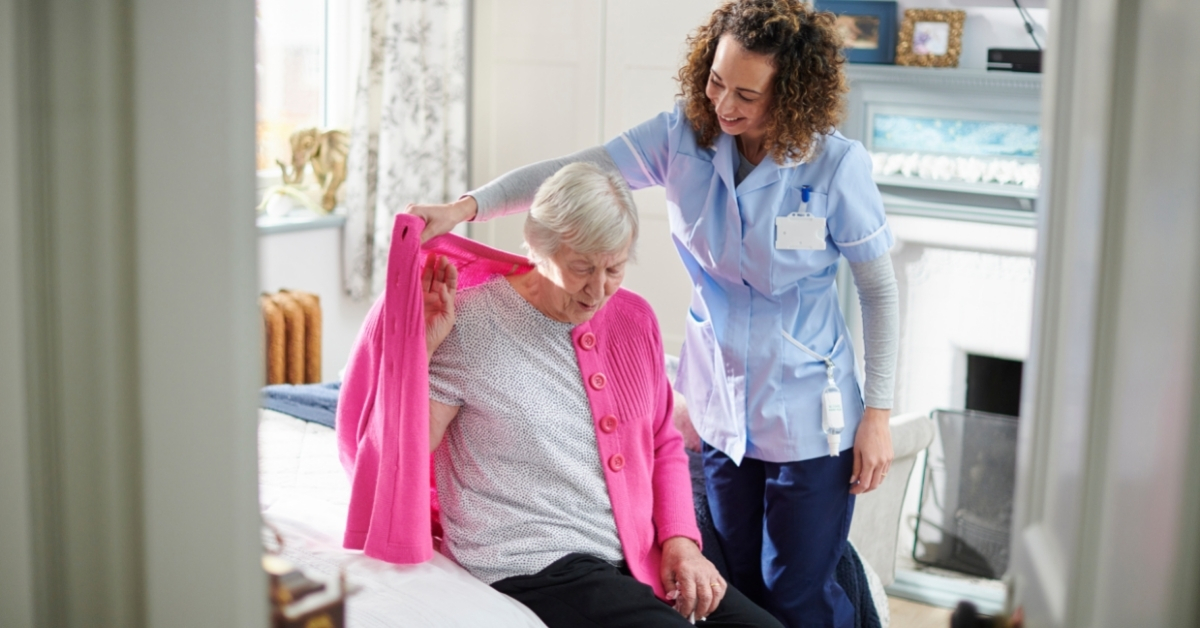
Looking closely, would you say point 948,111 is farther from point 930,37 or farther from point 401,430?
point 401,430

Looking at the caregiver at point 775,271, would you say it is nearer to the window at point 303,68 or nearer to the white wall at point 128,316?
the white wall at point 128,316

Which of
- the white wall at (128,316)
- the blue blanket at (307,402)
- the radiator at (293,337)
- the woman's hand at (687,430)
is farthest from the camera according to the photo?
the radiator at (293,337)

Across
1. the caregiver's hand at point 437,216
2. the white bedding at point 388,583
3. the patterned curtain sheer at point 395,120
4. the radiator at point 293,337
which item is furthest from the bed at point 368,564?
the patterned curtain sheer at point 395,120

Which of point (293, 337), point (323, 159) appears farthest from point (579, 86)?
point (293, 337)

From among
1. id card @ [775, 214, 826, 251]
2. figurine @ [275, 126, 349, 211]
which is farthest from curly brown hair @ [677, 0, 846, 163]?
figurine @ [275, 126, 349, 211]

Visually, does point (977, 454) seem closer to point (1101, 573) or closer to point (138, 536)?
point (1101, 573)

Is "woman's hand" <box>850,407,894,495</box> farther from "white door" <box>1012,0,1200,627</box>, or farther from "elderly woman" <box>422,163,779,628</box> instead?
"white door" <box>1012,0,1200,627</box>

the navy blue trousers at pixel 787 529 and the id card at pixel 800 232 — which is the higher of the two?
the id card at pixel 800 232

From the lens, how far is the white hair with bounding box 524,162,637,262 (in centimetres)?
170

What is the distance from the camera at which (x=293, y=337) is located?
362cm

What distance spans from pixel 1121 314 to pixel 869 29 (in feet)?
10.6

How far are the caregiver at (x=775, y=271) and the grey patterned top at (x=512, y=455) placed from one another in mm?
230

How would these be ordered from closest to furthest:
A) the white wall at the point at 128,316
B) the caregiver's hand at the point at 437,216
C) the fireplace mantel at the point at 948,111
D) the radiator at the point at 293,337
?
the white wall at the point at 128,316
the caregiver's hand at the point at 437,216
the fireplace mantel at the point at 948,111
the radiator at the point at 293,337

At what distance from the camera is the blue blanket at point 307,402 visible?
8.78 ft
